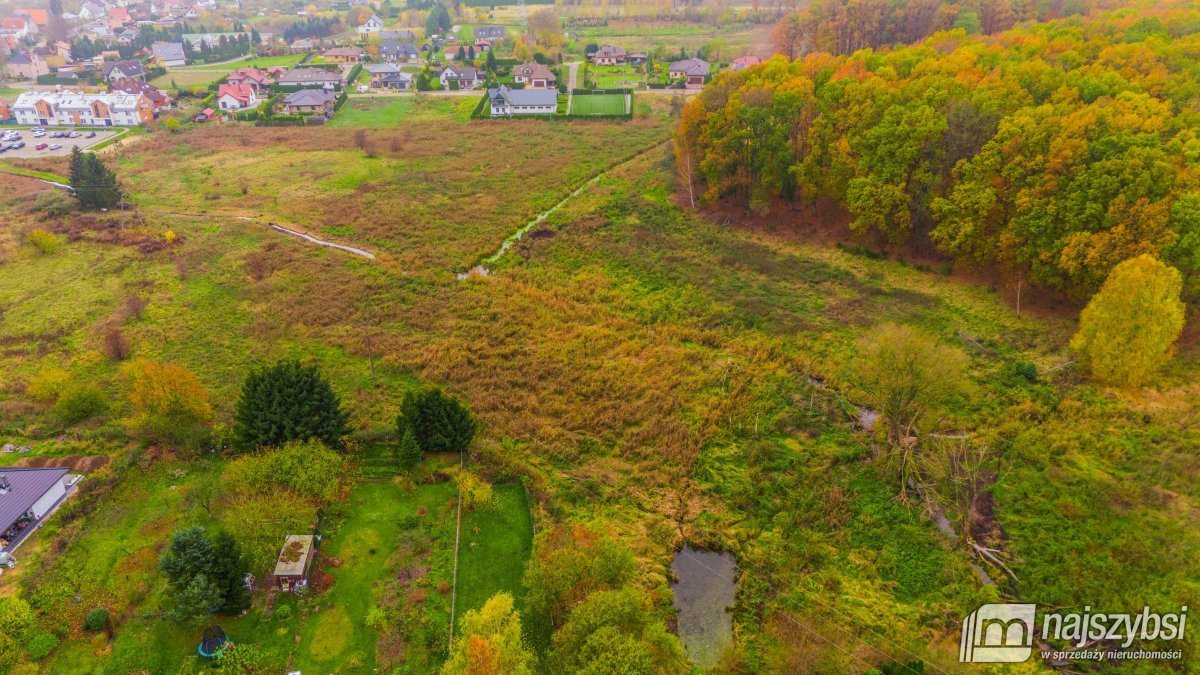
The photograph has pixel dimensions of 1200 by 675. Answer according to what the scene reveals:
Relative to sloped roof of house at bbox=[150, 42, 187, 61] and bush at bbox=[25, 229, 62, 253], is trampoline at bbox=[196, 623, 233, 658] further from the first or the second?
sloped roof of house at bbox=[150, 42, 187, 61]

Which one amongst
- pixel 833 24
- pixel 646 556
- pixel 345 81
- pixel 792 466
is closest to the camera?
pixel 646 556

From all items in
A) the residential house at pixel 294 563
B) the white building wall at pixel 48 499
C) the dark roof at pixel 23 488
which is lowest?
the residential house at pixel 294 563

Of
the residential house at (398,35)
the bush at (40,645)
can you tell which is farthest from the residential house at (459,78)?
the bush at (40,645)

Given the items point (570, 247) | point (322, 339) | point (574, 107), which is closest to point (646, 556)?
point (322, 339)

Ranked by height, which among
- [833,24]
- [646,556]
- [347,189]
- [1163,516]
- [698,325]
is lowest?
[646,556]

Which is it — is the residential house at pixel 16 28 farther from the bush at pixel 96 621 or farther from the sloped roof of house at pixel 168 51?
the bush at pixel 96 621

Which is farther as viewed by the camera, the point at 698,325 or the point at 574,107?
the point at 574,107

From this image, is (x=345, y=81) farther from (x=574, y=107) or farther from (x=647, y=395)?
(x=647, y=395)

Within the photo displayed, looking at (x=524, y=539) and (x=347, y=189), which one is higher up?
(x=347, y=189)
